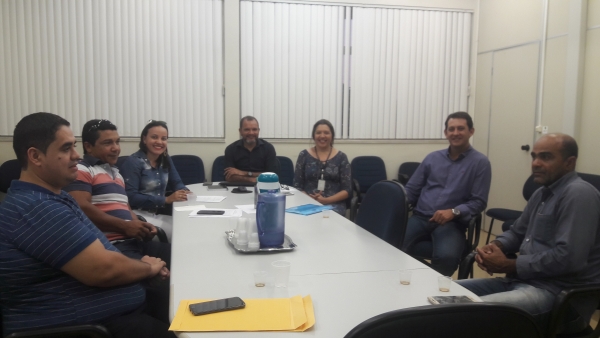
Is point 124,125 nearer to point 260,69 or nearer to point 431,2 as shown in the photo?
point 260,69

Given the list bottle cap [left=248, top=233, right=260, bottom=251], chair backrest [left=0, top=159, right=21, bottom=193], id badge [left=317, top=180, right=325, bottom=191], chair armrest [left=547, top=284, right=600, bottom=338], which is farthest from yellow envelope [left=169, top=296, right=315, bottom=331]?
chair backrest [left=0, top=159, right=21, bottom=193]

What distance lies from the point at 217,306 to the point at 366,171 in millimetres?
4301

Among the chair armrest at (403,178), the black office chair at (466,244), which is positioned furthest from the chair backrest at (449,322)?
the chair armrest at (403,178)

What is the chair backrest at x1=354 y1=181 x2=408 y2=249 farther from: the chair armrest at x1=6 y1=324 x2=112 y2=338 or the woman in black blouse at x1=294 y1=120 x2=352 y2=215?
the chair armrest at x1=6 y1=324 x2=112 y2=338

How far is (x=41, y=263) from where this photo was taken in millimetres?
1452

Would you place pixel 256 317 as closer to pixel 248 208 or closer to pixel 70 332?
pixel 70 332

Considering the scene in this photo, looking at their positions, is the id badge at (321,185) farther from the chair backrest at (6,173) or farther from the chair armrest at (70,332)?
the chair backrest at (6,173)

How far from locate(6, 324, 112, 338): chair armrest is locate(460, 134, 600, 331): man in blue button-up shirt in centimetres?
144

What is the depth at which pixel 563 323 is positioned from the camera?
1829mm

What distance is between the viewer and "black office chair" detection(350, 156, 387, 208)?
17.8 feet

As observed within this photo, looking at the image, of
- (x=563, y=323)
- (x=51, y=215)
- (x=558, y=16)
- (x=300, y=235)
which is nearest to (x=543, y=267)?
(x=563, y=323)

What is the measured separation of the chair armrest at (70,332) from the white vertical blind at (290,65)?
159 inches

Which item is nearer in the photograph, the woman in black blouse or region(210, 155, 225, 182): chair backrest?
the woman in black blouse

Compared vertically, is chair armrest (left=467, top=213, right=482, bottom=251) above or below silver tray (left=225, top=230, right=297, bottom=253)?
below
